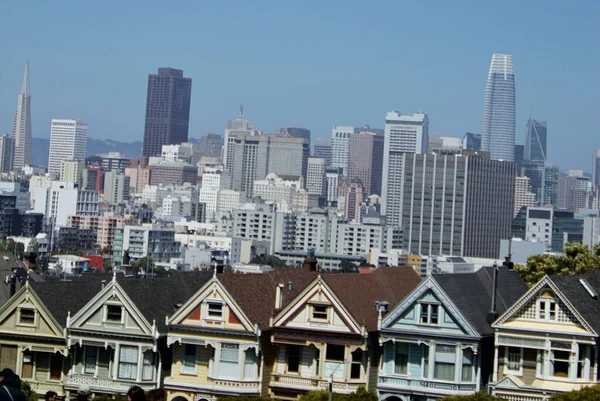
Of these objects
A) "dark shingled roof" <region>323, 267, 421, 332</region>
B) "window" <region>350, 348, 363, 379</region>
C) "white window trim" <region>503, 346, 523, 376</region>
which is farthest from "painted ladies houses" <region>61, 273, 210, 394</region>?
"white window trim" <region>503, 346, 523, 376</region>

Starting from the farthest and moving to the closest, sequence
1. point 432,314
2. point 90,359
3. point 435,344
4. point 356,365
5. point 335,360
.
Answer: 1. point 90,359
2. point 335,360
3. point 356,365
4. point 432,314
5. point 435,344

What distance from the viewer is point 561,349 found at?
1823 inches

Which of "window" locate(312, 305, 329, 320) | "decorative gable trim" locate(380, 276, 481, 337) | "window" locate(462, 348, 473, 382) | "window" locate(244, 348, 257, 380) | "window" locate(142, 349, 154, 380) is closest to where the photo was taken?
"decorative gable trim" locate(380, 276, 481, 337)

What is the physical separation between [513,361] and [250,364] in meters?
7.53

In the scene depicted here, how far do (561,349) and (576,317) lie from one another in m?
0.94

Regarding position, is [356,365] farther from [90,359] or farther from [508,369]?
[90,359]

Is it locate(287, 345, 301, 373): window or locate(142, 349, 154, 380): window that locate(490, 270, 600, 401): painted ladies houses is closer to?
locate(287, 345, 301, 373): window

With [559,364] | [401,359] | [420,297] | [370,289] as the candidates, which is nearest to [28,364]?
[370,289]

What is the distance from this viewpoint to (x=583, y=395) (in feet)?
146

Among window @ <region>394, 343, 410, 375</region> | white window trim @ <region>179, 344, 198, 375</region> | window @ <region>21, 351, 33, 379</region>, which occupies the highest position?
window @ <region>394, 343, 410, 375</region>

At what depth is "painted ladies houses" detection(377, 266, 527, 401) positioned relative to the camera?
47125 mm

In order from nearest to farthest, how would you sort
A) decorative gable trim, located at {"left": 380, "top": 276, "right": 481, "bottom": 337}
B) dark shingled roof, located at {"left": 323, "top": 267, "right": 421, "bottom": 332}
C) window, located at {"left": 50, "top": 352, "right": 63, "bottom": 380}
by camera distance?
decorative gable trim, located at {"left": 380, "top": 276, "right": 481, "bottom": 337} < dark shingled roof, located at {"left": 323, "top": 267, "right": 421, "bottom": 332} < window, located at {"left": 50, "top": 352, "right": 63, "bottom": 380}

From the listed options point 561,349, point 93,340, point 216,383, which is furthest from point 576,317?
point 93,340

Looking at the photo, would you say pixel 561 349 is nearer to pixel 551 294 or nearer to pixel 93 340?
pixel 551 294
